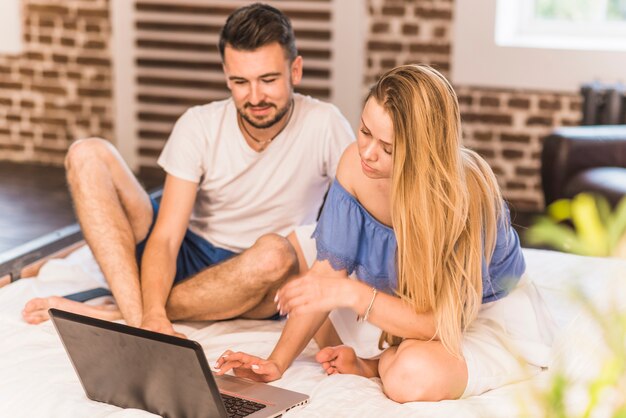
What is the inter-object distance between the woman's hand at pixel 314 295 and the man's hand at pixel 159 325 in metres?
0.50

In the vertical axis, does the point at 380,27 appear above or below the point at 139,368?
above

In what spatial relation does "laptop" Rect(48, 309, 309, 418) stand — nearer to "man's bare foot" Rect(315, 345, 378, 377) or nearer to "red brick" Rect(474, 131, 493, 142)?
"man's bare foot" Rect(315, 345, 378, 377)

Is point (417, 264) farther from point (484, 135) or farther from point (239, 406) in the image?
point (484, 135)

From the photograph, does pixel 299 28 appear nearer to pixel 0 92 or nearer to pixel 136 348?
pixel 0 92

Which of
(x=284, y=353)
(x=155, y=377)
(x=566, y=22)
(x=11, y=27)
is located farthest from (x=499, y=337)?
(x=11, y=27)

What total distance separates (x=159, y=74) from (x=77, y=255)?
9.61 feet

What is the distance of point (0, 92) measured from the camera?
6059 millimetres

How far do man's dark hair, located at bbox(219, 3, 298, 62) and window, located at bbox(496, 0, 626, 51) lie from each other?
2.90 m

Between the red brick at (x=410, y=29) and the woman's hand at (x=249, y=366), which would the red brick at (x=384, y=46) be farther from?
the woman's hand at (x=249, y=366)

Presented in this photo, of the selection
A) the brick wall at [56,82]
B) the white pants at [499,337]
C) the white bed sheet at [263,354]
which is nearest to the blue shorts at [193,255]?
the white bed sheet at [263,354]

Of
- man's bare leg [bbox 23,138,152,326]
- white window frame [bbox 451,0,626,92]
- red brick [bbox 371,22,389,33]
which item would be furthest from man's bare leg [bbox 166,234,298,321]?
red brick [bbox 371,22,389,33]

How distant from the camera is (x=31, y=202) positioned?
17.1 feet

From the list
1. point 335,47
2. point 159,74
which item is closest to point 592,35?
point 335,47

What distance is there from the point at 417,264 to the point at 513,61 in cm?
342
